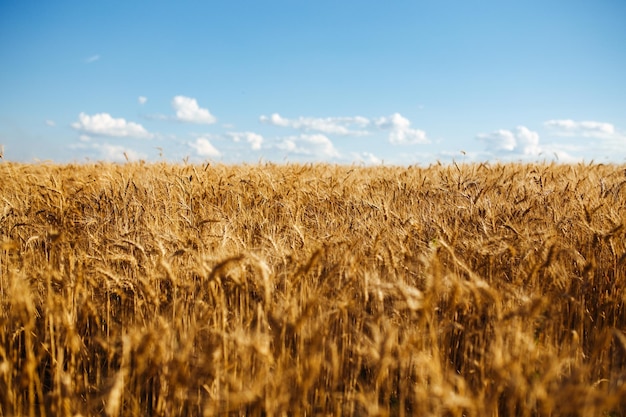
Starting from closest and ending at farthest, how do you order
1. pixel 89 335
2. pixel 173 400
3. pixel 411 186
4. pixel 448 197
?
1. pixel 173 400
2. pixel 89 335
3. pixel 448 197
4. pixel 411 186

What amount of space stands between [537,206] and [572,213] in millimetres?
589

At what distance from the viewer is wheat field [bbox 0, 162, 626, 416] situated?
1276 mm

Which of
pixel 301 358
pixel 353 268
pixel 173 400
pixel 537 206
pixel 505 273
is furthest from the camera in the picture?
pixel 537 206

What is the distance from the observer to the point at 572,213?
3.11 m

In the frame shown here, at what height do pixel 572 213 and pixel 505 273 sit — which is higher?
pixel 572 213

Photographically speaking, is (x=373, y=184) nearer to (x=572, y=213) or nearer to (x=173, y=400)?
(x=572, y=213)

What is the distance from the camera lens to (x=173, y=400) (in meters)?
1.29

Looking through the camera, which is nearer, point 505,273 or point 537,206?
point 505,273

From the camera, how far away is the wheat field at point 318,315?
1276 millimetres

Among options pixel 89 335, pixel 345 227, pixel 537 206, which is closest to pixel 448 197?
pixel 537 206

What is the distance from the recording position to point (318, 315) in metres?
1.74

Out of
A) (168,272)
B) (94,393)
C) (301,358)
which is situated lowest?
(94,393)

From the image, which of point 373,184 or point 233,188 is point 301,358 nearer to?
point 233,188

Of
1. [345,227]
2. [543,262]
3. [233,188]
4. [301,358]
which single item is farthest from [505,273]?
[233,188]
